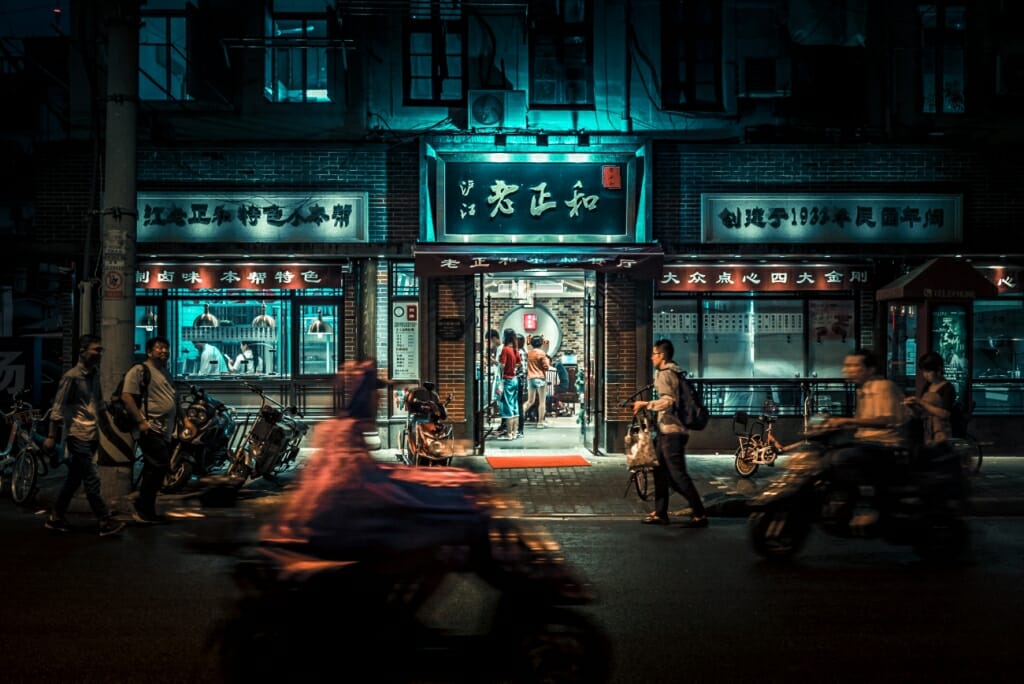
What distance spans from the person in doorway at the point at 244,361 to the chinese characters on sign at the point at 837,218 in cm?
824

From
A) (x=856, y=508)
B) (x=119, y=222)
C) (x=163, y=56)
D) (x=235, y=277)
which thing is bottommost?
(x=856, y=508)

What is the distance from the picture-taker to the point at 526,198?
14.5m

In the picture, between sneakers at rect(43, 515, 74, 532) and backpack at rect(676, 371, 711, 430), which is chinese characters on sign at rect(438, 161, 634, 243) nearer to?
backpack at rect(676, 371, 711, 430)

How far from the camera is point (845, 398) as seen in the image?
577 inches

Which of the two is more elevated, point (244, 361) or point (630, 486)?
point (244, 361)

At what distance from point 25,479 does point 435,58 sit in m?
9.12

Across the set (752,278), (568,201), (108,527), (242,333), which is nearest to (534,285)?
(568,201)

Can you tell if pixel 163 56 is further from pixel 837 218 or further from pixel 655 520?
pixel 837 218

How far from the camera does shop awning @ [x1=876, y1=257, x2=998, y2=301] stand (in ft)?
44.3

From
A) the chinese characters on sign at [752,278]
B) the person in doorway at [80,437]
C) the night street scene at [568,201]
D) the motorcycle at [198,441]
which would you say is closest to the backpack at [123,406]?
the person in doorway at [80,437]

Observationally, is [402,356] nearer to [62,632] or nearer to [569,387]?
[569,387]

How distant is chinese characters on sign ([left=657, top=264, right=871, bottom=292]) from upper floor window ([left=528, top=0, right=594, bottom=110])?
3.45 m

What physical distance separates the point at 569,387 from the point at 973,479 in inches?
376

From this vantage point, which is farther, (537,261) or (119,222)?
(537,261)
